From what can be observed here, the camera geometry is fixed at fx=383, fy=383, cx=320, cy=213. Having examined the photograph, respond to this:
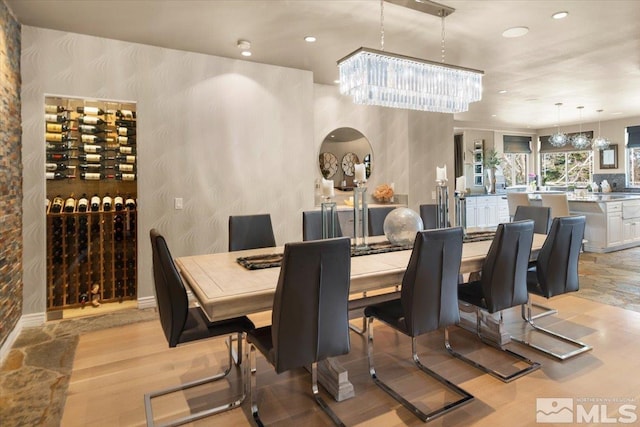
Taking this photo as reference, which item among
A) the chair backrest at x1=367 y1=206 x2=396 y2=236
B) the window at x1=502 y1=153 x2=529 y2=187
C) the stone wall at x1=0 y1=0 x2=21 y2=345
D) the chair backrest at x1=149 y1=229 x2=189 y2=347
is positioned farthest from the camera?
the window at x1=502 y1=153 x2=529 y2=187

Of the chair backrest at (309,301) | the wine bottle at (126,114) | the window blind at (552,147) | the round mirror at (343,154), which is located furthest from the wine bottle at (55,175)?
the window blind at (552,147)

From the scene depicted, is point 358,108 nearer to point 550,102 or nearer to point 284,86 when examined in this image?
point 284,86

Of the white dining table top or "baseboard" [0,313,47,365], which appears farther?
"baseboard" [0,313,47,365]

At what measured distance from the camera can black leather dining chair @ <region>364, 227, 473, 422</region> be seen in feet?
7.13

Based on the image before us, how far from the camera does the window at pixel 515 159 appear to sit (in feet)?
→ 32.7

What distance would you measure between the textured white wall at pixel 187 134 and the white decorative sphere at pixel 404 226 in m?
1.94

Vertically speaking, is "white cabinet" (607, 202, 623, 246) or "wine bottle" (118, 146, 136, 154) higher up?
"wine bottle" (118, 146, 136, 154)

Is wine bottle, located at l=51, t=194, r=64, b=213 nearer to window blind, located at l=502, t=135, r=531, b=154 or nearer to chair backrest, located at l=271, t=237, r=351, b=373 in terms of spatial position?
chair backrest, located at l=271, t=237, r=351, b=373

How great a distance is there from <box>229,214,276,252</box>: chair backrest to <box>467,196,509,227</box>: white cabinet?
236 inches

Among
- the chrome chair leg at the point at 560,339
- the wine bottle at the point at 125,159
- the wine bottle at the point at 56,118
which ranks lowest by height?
the chrome chair leg at the point at 560,339

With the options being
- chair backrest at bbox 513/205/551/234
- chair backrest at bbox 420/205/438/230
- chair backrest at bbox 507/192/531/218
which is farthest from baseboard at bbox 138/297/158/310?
chair backrest at bbox 507/192/531/218

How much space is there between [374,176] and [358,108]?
1086 millimetres

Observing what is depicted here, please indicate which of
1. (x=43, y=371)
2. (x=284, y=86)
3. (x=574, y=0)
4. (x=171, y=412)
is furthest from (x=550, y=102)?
(x=43, y=371)

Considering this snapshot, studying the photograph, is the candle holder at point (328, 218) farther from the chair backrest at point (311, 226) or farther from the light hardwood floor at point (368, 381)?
the light hardwood floor at point (368, 381)
